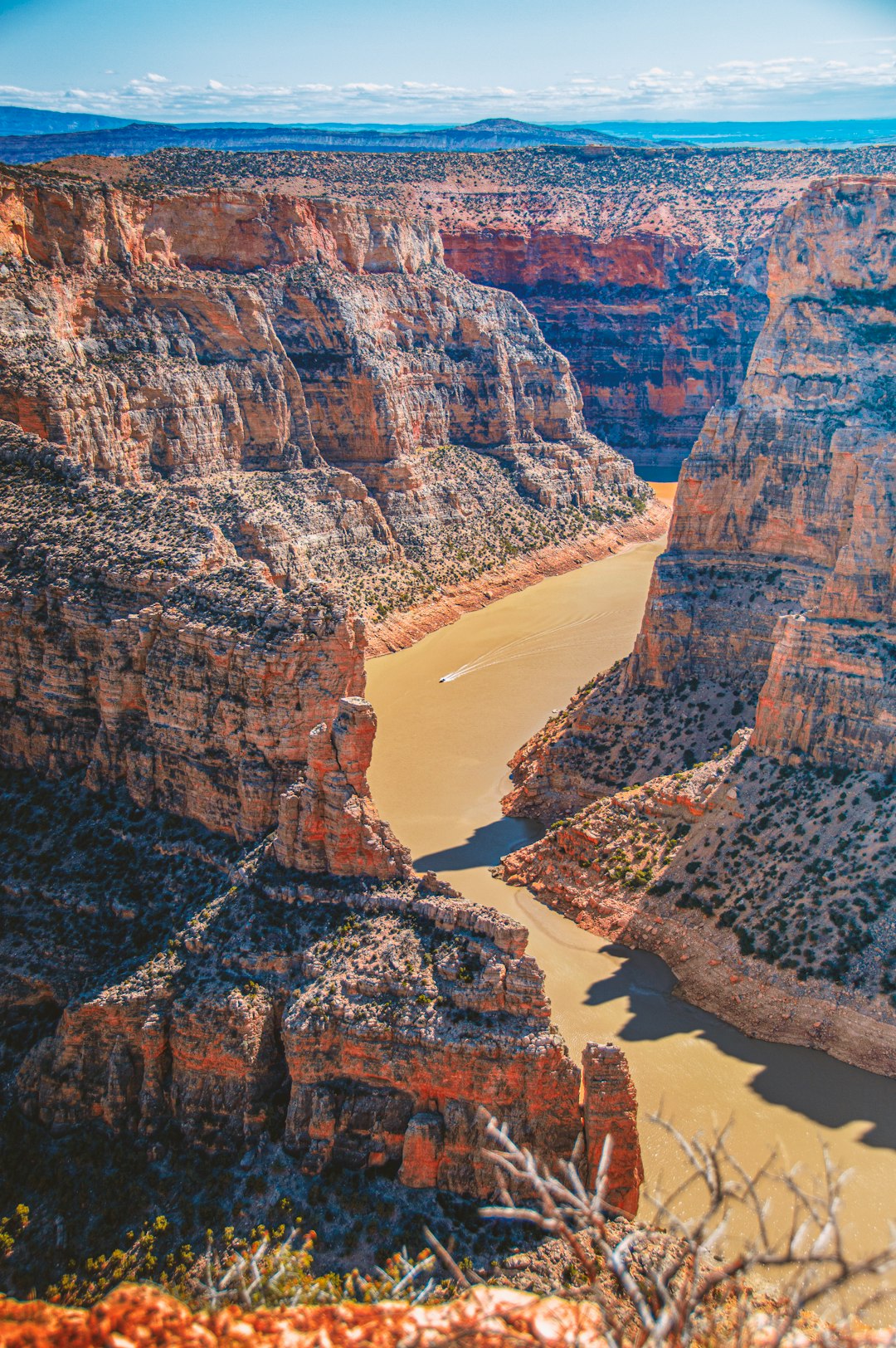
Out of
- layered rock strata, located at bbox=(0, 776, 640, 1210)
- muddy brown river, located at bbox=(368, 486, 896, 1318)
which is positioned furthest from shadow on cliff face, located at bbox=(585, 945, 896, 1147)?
layered rock strata, located at bbox=(0, 776, 640, 1210)

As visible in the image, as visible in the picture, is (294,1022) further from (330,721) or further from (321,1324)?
(321,1324)

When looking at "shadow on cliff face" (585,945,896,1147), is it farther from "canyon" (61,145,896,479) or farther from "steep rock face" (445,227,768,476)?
"steep rock face" (445,227,768,476)

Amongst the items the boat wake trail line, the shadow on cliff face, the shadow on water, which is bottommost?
the boat wake trail line

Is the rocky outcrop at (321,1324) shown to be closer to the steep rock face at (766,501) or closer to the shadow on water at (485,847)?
the shadow on water at (485,847)

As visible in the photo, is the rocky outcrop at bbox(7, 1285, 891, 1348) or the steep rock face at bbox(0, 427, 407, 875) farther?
the steep rock face at bbox(0, 427, 407, 875)

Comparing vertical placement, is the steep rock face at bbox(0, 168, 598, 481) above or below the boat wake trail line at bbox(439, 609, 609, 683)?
above

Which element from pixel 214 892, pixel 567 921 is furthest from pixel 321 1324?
pixel 567 921

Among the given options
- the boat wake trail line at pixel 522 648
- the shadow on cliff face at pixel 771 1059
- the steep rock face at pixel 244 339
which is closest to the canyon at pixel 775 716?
the shadow on cliff face at pixel 771 1059

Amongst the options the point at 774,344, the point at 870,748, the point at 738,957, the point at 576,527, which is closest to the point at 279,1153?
the point at 738,957
